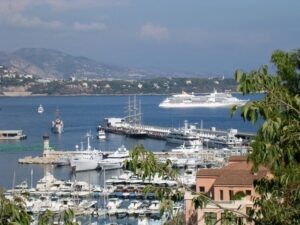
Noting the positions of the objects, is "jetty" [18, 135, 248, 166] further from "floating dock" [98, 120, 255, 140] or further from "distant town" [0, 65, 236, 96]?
"distant town" [0, 65, 236, 96]

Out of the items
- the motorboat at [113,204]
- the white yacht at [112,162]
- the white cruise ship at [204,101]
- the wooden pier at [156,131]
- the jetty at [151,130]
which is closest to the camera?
the motorboat at [113,204]

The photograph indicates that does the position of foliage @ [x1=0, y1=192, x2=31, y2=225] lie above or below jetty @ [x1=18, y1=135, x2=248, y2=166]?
above

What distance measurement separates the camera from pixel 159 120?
59156mm

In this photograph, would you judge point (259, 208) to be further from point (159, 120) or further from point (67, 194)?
point (159, 120)

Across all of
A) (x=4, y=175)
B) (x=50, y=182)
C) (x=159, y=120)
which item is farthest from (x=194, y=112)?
(x=50, y=182)

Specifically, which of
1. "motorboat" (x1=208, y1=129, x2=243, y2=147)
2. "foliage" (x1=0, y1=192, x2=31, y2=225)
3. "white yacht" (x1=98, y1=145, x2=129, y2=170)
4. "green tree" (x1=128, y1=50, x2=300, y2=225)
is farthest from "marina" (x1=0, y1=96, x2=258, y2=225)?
"foliage" (x1=0, y1=192, x2=31, y2=225)

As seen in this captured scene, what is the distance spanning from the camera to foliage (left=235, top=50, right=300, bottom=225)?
2.69 metres

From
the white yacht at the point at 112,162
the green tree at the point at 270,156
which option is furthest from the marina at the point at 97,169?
the green tree at the point at 270,156

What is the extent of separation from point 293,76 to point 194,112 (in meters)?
65.5

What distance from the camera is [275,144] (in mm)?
Result: 2695

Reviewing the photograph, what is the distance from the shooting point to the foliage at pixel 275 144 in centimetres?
269

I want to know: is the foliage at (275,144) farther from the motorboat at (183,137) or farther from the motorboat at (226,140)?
the motorboat at (183,137)

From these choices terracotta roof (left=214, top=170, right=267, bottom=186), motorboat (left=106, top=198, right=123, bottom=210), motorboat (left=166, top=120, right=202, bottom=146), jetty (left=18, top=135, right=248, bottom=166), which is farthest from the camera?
motorboat (left=166, top=120, right=202, bottom=146)

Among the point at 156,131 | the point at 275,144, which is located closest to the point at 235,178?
the point at 275,144
